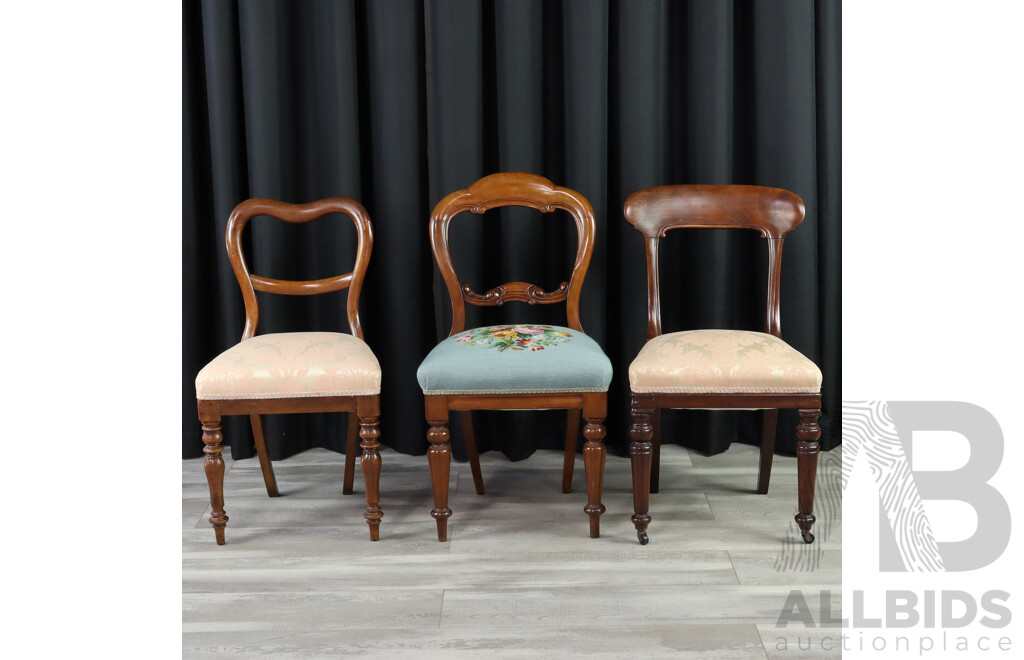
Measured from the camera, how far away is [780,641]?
1625mm

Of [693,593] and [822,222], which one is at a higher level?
[822,222]

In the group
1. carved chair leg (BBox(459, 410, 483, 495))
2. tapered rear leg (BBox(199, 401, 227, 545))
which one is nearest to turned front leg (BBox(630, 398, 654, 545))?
carved chair leg (BBox(459, 410, 483, 495))

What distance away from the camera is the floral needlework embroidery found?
205 cm

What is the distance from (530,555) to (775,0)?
181 cm

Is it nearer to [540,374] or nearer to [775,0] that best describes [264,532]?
[540,374]

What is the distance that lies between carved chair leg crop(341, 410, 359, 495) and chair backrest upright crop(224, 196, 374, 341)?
0.24m

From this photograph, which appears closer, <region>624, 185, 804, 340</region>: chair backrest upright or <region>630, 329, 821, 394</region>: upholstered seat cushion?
<region>630, 329, 821, 394</region>: upholstered seat cushion

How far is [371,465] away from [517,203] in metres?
0.83

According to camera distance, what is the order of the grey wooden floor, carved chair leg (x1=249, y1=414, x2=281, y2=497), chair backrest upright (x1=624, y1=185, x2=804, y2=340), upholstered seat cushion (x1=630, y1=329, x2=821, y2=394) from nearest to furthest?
the grey wooden floor, upholstered seat cushion (x1=630, y1=329, x2=821, y2=394), chair backrest upright (x1=624, y1=185, x2=804, y2=340), carved chair leg (x1=249, y1=414, x2=281, y2=497)

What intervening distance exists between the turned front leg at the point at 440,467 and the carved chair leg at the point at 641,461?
1.53ft

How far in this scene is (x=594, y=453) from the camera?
2.04m

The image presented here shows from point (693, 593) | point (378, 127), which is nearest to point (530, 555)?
point (693, 593)

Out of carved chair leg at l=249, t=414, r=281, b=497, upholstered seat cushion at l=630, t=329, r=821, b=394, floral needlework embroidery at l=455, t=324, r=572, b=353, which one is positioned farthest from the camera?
carved chair leg at l=249, t=414, r=281, b=497

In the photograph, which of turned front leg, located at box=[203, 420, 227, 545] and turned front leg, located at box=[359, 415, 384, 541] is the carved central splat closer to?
turned front leg, located at box=[359, 415, 384, 541]
